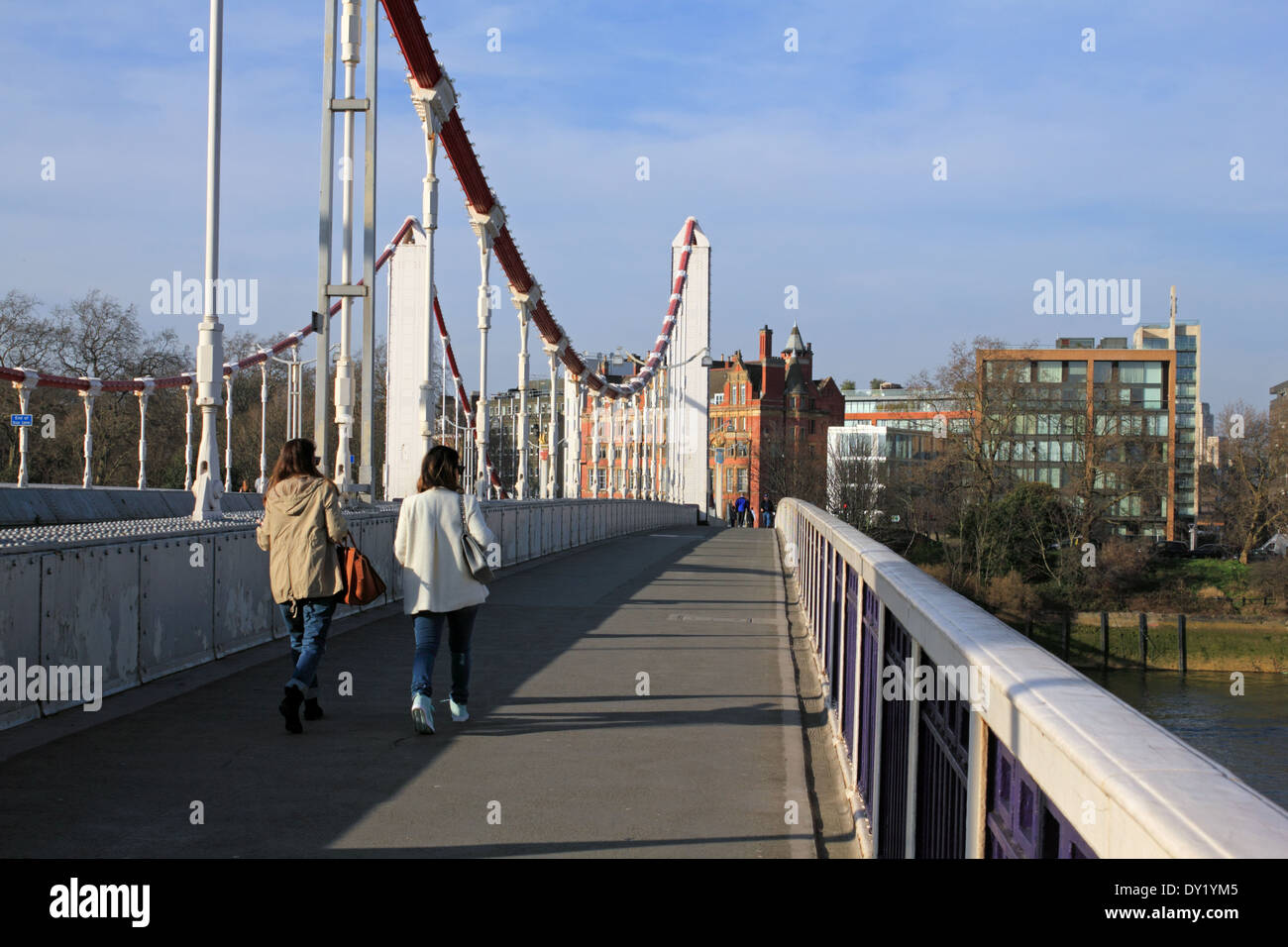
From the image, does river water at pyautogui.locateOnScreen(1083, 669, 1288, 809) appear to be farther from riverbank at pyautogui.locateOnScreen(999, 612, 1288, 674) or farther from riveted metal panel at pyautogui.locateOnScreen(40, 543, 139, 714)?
riveted metal panel at pyautogui.locateOnScreen(40, 543, 139, 714)

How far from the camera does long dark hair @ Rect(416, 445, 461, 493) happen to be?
7.32m

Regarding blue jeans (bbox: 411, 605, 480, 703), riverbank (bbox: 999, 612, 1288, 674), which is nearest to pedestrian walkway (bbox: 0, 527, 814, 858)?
blue jeans (bbox: 411, 605, 480, 703)

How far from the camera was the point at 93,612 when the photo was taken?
7.27 meters

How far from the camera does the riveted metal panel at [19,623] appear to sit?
639cm

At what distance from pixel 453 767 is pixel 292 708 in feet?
3.53

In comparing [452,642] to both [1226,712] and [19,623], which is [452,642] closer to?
[19,623]

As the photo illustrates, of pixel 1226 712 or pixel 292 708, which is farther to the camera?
pixel 1226 712

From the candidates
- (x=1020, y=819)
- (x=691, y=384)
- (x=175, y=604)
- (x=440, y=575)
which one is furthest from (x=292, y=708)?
(x=691, y=384)

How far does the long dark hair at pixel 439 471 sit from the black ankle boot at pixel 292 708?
1.25 meters

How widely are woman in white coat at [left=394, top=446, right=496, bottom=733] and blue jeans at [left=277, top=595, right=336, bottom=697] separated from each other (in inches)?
16.4
